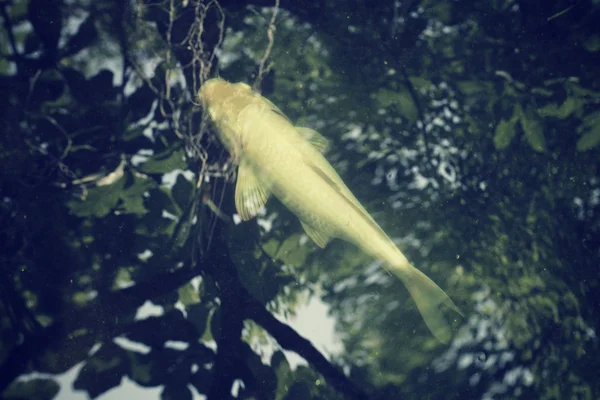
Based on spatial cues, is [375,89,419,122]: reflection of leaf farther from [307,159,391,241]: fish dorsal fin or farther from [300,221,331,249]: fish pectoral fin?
[300,221,331,249]: fish pectoral fin

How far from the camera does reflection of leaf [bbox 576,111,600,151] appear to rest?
97.1 inches

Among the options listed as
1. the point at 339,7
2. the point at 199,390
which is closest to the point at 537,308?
the point at 199,390

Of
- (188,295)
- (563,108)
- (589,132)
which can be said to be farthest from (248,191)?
(589,132)

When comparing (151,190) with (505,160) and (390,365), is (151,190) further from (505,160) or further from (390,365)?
(505,160)

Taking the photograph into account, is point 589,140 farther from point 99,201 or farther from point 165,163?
point 99,201

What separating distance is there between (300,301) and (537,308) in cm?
144

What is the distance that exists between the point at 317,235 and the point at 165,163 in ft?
3.26

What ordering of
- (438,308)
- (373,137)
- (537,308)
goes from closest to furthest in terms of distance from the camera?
(438,308)
(537,308)
(373,137)

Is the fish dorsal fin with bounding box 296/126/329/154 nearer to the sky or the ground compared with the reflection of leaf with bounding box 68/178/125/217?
nearer to the sky

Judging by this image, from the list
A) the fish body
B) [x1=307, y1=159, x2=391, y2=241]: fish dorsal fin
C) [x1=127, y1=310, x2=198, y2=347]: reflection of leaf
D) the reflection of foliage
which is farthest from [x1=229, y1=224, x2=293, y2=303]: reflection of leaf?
[x1=307, y1=159, x2=391, y2=241]: fish dorsal fin

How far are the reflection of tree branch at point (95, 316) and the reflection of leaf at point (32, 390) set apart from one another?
0.13 ft

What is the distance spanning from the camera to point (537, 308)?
2.48 metres

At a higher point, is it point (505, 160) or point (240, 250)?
point (505, 160)

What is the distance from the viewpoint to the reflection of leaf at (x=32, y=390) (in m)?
2.23
